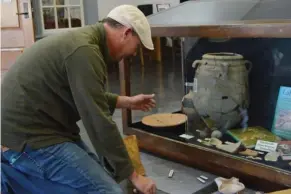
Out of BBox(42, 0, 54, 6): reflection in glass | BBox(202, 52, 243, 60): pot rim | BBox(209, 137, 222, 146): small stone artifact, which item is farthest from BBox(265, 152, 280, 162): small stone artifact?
BBox(42, 0, 54, 6): reflection in glass

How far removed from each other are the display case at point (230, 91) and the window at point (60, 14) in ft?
10.8

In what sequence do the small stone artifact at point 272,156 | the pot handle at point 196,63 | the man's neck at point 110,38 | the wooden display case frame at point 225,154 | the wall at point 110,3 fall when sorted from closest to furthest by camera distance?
the man's neck at point 110,38, the wooden display case frame at point 225,154, the small stone artifact at point 272,156, the pot handle at point 196,63, the wall at point 110,3

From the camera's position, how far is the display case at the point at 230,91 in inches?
73.3

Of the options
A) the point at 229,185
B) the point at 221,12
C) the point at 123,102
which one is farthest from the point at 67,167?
the point at 221,12

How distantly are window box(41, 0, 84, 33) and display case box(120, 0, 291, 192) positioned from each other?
3.28m

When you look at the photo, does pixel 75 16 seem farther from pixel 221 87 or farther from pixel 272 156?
pixel 272 156

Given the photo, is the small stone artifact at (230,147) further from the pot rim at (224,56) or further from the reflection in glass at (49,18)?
the reflection in glass at (49,18)

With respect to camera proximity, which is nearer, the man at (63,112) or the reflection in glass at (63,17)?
the man at (63,112)

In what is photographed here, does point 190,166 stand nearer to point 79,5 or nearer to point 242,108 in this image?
point 242,108

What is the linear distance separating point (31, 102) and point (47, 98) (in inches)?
2.3

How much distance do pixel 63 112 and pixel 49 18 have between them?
4.19 meters

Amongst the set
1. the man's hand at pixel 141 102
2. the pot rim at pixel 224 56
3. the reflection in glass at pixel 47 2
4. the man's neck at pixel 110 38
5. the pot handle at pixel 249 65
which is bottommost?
the man's hand at pixel 141 102

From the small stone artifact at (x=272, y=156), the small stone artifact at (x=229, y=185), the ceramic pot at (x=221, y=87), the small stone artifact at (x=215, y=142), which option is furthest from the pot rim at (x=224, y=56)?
the small stone artifact at (x=229, y=185)

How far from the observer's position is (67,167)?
143 centimetres
